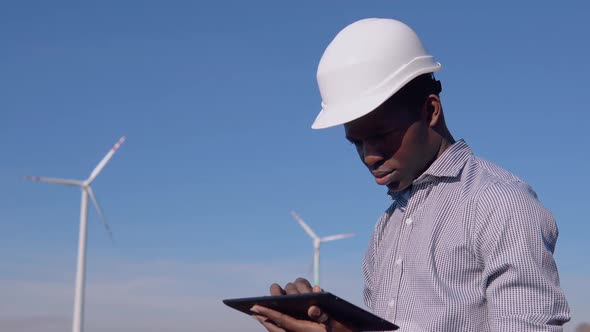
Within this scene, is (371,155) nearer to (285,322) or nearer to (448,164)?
(448,164)

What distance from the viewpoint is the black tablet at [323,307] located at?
17.7ft

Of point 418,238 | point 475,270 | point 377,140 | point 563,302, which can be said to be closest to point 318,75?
point 377,140

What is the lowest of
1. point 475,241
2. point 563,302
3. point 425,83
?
point 563,302

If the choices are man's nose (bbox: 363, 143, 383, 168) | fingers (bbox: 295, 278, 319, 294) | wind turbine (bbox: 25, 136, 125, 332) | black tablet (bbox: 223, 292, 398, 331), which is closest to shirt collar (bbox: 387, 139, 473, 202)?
man's nose (bbox: 363, 143, 383, 168)

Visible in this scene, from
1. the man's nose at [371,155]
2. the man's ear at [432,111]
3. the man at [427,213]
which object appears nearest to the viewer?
the man at [427,213]

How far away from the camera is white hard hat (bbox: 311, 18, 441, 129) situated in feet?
21.3

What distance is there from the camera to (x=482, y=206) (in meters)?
6.12

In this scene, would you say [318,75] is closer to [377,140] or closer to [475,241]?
[377,140]

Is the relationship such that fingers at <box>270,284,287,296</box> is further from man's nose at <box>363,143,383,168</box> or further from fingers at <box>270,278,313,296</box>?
man's nose at <box>363,143,383,168</box>

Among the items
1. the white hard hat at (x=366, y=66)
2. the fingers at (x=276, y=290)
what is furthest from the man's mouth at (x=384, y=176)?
the fingers at (x=276, y=290)

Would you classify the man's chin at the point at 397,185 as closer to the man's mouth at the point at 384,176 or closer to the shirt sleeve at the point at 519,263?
the man's mouth at the point at 384,176

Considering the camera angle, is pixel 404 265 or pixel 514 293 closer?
pixel 514 293

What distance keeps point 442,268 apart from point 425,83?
4.81 feet

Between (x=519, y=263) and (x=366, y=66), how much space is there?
6.08ft
